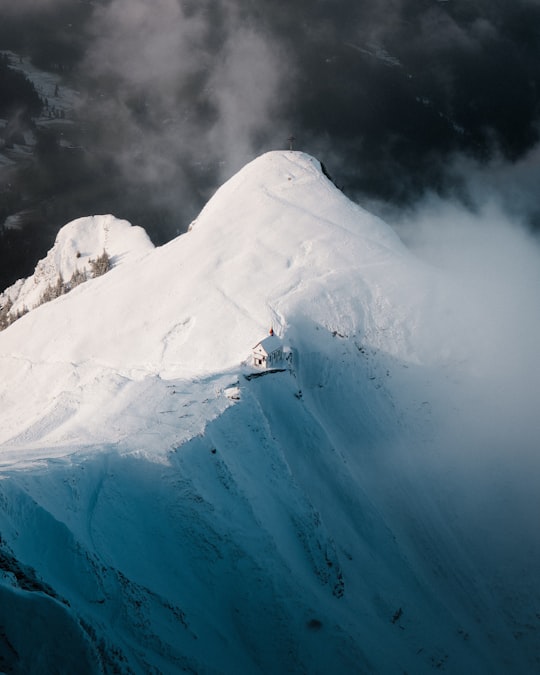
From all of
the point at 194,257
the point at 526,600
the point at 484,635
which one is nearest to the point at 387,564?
the point at 484,635

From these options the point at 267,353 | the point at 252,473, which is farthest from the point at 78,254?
the point at 252,473

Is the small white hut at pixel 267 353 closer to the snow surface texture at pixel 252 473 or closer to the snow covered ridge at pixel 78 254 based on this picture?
the snow surface texture at pixel 252 473

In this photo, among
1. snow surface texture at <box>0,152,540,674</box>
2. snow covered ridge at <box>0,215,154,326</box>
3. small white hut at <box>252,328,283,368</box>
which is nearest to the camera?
snow surface texture at <box>0,152,540,674</box>

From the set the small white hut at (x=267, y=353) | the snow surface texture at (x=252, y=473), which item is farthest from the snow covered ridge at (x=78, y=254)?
the small white hut at (x=267, y=353)

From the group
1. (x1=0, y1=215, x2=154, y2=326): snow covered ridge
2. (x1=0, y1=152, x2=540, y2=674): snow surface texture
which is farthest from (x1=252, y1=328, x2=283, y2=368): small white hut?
Result: (x1=0, y1=215, x2=154, y2=326): snow covered ridge

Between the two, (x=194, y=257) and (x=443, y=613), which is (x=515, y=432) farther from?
(x=194, y=257)

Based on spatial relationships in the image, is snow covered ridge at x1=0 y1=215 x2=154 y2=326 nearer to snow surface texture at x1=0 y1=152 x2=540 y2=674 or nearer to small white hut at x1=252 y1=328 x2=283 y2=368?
snow surface texture at x1=0 y1=152 x2=540 y2=674

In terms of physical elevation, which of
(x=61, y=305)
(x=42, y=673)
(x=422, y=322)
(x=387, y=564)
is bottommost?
(x=42, y=673)
